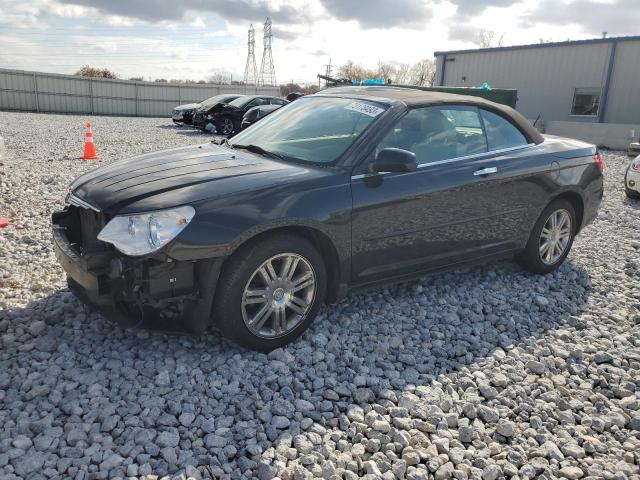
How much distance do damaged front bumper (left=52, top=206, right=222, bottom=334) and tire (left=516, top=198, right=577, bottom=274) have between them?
3.05 m

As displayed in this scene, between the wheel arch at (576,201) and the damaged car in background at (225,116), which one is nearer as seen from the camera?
the wheel arch at (576,201)

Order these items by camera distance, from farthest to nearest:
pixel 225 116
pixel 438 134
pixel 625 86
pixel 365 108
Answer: pixel 625 86 → pixel 225 116 → pixel 438 134 → pixel 365 108

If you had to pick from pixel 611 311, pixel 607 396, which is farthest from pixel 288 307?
pixel 611 311

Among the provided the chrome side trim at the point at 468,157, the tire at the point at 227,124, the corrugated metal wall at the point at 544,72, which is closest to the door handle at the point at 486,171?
the chrome side trim at the point at 468,157

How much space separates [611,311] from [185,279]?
3.41m

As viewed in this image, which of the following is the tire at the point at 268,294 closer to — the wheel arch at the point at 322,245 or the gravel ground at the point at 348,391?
the wheel arch at the point at 322,245

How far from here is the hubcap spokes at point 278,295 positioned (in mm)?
3357

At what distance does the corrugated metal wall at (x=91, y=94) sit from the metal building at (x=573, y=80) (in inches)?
684

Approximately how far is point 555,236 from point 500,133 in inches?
46.6

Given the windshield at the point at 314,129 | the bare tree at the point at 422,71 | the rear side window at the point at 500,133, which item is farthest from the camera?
the bare tree at the point at 422,71

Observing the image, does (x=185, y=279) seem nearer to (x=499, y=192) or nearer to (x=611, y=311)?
(x=499, y=192)

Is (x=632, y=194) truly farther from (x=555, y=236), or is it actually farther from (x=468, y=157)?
(x=468, y=157)

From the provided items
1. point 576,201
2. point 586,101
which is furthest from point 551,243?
point 586,101

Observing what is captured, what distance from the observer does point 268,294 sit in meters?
3.39
